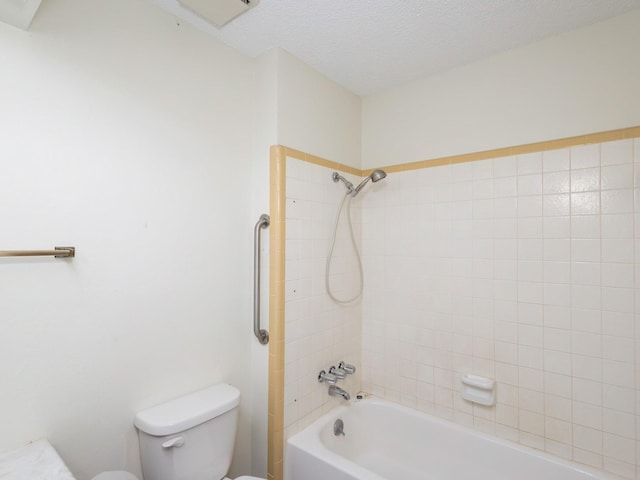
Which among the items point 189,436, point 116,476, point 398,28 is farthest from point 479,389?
point 398,28

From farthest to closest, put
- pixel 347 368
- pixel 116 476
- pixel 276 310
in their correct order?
pixel 347 368 → pixel 276 310 → pixel 116 476

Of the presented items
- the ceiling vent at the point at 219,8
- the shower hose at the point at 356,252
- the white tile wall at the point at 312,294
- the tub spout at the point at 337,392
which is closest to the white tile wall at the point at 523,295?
the shower hose at the point at 356,252

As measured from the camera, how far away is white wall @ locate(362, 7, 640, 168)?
1477 millimetres

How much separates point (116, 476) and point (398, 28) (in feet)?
7.38

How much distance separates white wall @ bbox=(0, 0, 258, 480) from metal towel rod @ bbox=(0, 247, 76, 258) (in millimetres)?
43

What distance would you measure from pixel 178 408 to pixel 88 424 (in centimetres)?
31

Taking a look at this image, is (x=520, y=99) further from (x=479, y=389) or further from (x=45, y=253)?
(x=45, y=253)

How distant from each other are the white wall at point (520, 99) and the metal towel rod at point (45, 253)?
1756mm

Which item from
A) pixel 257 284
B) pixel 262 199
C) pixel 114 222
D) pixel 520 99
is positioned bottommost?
pixel 257 284

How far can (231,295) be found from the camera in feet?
5.63

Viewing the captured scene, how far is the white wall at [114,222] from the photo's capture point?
109 centimetres

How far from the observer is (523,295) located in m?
→ 1.69

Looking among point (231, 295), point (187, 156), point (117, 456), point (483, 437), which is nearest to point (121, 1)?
point (187, 156)

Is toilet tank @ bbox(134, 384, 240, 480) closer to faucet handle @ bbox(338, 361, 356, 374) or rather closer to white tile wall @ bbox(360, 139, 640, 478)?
faucet handle @ bbox(338, 361, 356, 374)
